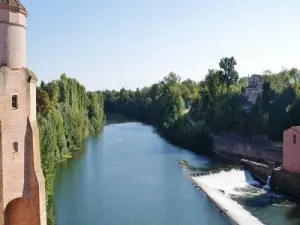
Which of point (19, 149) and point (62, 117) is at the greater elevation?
point (62, 117)

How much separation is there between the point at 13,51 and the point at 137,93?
10059cm

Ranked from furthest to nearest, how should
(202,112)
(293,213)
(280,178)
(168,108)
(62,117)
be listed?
1. (168,108)
2. (202,112)
3. (62,117)
4. (280,178)
5. (293,213)

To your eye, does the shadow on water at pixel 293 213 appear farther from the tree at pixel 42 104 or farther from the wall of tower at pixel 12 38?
the tree at pixel 42 104

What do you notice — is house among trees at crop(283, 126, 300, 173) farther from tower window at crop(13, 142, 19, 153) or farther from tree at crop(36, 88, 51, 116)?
tower window at crop(13, 142, 19, 153)

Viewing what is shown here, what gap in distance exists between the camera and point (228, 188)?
1074 inches

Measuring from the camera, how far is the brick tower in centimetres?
973

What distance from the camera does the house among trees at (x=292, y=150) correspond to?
2648 cm

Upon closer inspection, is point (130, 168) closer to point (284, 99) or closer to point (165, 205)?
point (165, 205)

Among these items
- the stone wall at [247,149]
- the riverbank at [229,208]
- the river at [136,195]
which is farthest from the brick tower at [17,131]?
the stone wall at [247,149]

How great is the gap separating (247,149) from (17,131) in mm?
31532

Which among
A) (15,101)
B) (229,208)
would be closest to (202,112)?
(229,208)

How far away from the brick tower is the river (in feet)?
32.9

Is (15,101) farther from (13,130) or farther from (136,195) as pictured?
(136,195)

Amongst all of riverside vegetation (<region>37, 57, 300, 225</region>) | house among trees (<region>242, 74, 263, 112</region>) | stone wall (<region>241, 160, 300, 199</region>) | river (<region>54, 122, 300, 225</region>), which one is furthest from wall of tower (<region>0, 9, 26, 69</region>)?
house among trees (<region>242, 74, 263, 112</region>)
